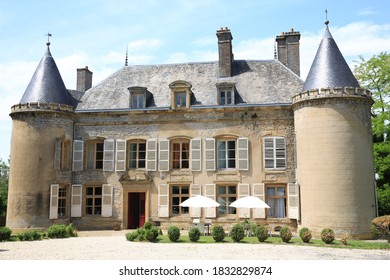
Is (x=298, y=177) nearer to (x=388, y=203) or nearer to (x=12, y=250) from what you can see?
(x=388, y=203)

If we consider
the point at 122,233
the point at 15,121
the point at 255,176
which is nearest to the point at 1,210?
the point at 15,121

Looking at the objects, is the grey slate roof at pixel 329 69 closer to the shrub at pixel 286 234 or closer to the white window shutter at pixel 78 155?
the shrub at pixel 286 234

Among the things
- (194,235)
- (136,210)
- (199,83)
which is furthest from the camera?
(199,83)

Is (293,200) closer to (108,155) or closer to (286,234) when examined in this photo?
(286,234)

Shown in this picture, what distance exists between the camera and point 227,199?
1981 centimetres

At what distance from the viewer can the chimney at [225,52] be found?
22.0m

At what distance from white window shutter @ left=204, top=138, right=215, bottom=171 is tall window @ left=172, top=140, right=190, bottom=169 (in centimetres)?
106

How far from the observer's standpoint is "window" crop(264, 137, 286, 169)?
19.4 meters

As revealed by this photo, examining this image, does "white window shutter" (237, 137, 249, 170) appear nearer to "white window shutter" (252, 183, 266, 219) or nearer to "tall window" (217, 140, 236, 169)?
"tall window" (217, 140, 236, 169)

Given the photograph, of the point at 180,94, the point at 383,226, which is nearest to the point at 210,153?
the point at 180,94

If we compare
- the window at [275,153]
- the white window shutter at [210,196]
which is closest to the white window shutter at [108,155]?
the white window shutter at [210,196]

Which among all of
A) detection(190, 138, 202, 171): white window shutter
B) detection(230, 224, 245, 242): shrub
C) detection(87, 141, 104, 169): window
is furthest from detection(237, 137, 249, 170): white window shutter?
detection(87, 141, 104, 169): window

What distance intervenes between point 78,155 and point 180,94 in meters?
6.03

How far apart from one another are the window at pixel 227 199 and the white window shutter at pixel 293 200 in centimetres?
255
